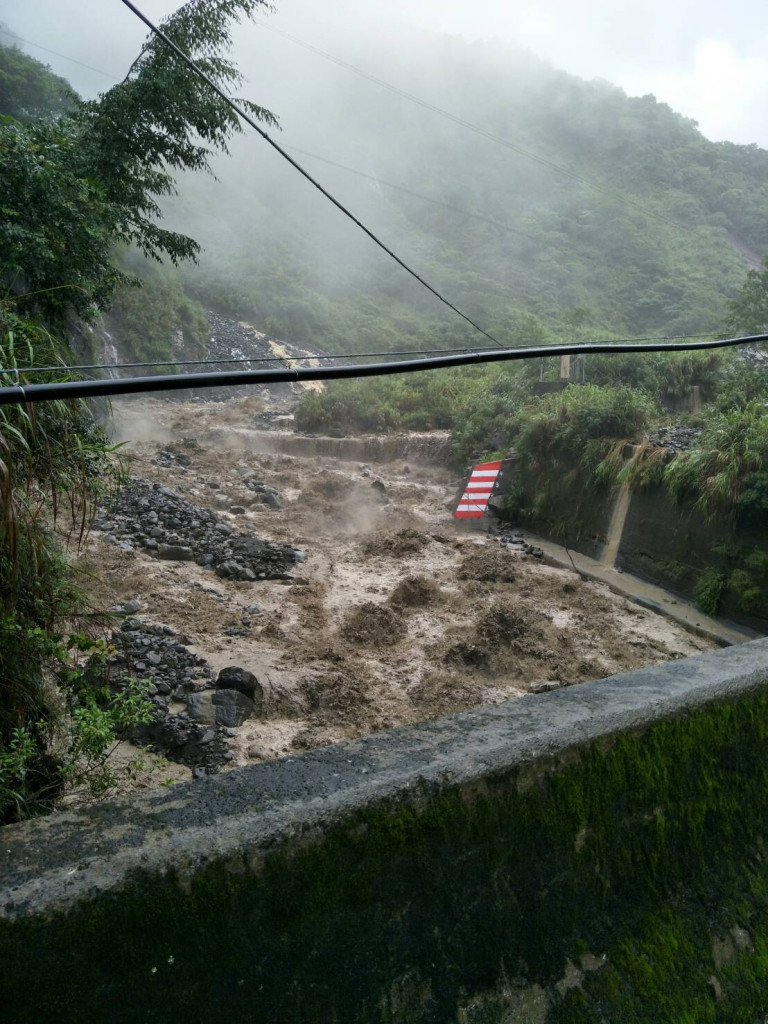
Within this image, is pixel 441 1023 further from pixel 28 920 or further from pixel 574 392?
pixel 574 392

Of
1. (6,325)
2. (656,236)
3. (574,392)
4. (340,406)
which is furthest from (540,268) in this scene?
(6,325)

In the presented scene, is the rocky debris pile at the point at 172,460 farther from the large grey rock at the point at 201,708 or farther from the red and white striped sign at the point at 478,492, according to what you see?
the large grey rock at the point at 201,708

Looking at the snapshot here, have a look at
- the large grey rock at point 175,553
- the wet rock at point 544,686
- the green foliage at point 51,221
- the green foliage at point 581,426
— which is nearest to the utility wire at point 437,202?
the green foliage at point 581,426

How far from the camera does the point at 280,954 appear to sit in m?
1.36

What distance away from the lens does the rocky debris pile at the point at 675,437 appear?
1084cm

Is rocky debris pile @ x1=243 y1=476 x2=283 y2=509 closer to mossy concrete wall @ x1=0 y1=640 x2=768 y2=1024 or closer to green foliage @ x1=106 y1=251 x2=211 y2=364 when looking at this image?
green foliage @ x1=106 y1=251 x2=211 y2=364

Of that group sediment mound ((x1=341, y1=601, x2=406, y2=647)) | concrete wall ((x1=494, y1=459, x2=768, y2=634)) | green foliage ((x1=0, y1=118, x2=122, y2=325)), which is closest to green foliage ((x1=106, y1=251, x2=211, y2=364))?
green foliage ((x1=0, y1=118, x2=122, y2=325))

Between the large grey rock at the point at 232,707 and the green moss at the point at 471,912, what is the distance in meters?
4.03

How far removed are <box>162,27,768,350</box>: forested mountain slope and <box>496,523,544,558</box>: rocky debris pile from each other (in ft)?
39.4

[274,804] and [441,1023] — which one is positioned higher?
[274,804]

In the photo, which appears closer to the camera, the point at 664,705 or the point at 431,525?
the point at 664,705

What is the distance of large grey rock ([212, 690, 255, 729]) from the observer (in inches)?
216

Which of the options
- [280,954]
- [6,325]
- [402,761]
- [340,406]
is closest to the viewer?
[280,954]

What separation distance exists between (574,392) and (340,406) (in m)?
8.28
